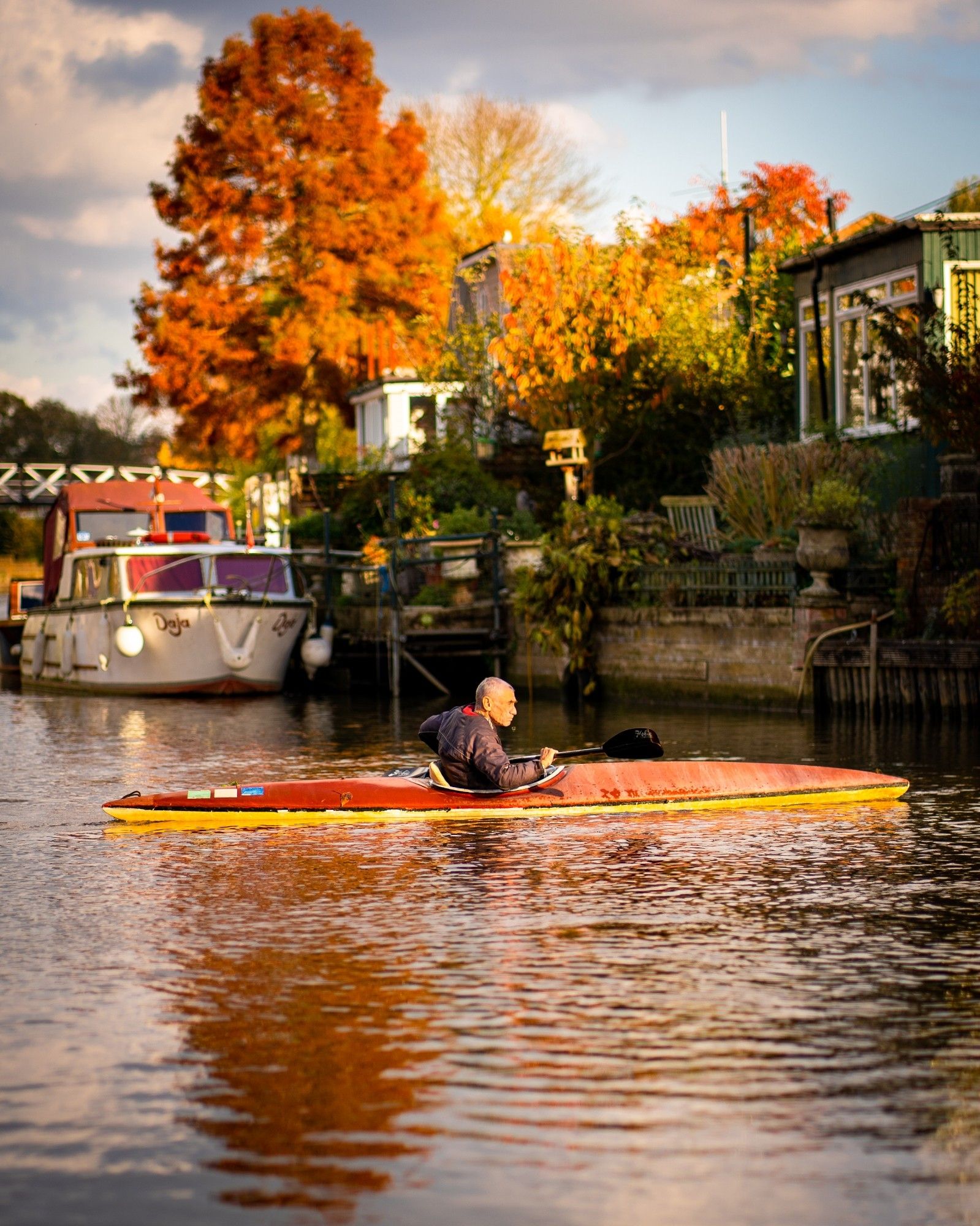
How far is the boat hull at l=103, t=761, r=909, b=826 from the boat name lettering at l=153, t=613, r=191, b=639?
16230 mm

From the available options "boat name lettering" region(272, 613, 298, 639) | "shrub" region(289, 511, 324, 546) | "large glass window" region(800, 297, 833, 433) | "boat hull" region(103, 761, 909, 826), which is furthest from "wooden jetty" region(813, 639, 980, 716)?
"shrub" region(289, 511, 324, 546)

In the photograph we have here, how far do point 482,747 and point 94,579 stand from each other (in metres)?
19.6

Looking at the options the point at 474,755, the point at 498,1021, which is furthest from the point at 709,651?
the point at 498,1021

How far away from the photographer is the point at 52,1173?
5.80 metres

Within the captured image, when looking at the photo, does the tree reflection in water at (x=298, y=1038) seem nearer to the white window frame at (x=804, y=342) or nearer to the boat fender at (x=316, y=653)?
the boat fender at (x=316, y=653)

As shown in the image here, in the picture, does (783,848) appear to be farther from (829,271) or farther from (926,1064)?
(829,271)

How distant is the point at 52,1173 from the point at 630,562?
2085cm

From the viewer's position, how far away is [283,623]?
3047 cm

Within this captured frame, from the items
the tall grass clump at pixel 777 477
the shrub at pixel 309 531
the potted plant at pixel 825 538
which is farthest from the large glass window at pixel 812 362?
the shrub at pixel 309 531

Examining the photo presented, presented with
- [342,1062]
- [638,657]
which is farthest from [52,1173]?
[638,657]

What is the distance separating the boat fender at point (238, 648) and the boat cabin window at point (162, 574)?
117cm

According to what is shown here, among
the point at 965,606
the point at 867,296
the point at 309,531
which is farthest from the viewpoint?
the point at 309,531

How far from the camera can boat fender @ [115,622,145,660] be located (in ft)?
97.6

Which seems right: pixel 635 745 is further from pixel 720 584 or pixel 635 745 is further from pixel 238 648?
pixel 238 648
